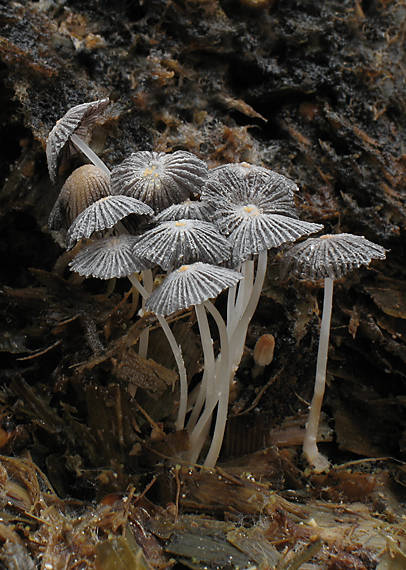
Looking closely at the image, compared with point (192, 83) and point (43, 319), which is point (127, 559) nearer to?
point (43, 319)

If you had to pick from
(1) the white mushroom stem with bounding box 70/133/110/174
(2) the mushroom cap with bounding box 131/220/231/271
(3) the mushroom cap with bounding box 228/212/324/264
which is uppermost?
(1) the white mushroom stem with bounding box 70/133/110/174

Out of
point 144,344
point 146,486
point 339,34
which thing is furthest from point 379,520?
point 339,34

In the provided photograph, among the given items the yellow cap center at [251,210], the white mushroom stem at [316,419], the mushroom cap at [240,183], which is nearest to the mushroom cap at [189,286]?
the yellow cap center at [251,210]

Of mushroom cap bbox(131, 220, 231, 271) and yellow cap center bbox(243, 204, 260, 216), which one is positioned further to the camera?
yellow cap center bbox(243, 204, 260, 216)

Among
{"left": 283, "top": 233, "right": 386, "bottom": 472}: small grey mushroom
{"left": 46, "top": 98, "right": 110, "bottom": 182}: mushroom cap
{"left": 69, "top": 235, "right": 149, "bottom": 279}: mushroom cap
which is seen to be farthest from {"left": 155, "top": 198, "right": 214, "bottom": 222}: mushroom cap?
{"left": 46, "top": 98, "right": 110, "bottom": 182}: mushroom cap

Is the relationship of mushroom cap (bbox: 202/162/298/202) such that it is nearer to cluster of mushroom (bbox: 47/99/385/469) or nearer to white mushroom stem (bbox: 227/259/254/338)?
cluster of mushroom (bbox: 47/99/385/469)

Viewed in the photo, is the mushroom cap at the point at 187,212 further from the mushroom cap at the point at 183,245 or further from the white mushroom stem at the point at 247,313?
the white mushroom stem at the point at 247,313

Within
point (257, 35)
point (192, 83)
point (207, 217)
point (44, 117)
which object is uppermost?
point (257, 35)
